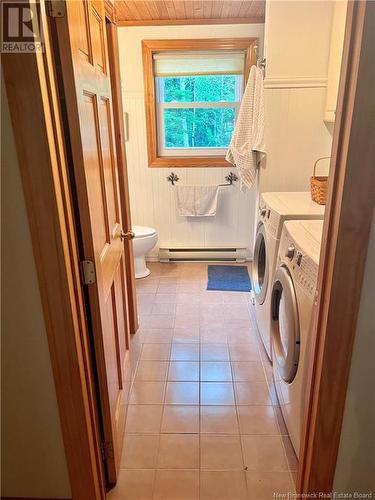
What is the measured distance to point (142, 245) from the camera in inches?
130

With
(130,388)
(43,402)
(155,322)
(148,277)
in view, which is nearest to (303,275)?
(43,402)

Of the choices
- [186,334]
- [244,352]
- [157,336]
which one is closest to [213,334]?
[186,334]

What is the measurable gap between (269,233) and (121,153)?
40.0 inches

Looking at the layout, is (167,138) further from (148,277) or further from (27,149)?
(27,149)

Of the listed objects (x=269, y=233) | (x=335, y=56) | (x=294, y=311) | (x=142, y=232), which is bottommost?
(x=142, y=232)

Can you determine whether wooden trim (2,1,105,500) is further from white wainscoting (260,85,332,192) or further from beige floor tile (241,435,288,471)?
white wainscoting (260,85,332,192)

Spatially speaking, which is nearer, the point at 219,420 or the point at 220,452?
the point at 220,452

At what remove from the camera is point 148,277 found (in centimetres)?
354

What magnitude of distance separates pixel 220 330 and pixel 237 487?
3.95 ft

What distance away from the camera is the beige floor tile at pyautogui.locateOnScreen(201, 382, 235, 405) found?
1940 millimetres

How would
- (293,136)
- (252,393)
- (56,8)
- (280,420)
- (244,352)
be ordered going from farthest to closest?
(293,136), (244,352), (252,393), (280,420), (56,8)

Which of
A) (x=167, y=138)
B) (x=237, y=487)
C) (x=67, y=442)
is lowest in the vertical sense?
(x=237, y=487)

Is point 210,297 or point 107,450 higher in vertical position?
→ point 107,450

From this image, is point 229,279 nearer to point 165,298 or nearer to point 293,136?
point 165,298
